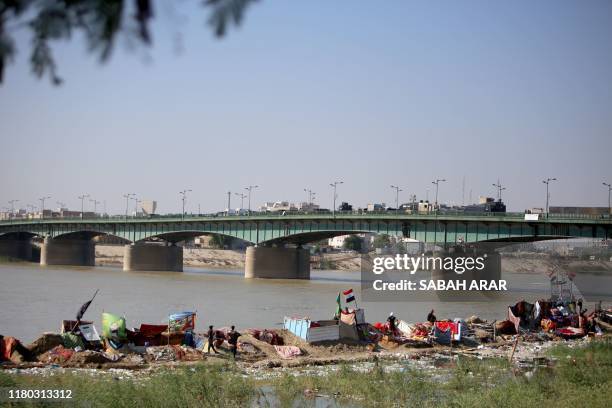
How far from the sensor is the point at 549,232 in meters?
71.9

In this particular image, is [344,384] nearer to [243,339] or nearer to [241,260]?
[243,339]

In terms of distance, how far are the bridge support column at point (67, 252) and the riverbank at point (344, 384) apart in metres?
96.4

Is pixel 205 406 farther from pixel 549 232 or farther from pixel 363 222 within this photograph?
pixel 363 222

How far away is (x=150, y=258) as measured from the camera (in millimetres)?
108188

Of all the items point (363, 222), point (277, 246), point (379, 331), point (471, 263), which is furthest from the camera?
point (277, 246)

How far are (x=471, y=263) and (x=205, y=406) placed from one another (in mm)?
55517

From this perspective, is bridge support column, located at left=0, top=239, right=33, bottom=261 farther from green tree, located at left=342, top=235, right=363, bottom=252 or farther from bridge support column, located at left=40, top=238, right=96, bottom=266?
green tree, located at left=342, top=235, right=363, bottom=252

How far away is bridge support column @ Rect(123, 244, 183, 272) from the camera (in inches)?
4215

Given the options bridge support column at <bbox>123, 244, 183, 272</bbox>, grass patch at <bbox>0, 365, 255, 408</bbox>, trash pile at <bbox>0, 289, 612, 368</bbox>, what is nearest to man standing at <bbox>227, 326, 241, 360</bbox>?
trash pile at <bbox>0, 289, 612, 368</bbox>

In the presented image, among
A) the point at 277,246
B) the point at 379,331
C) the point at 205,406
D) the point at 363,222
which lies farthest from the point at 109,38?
A: the point at 277,246

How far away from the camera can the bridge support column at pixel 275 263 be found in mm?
94562

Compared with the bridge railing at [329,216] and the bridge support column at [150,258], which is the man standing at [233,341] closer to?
the bridge railing at [329,216]

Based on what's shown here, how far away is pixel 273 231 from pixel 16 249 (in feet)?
176

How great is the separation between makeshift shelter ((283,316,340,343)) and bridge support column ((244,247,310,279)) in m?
63.5
